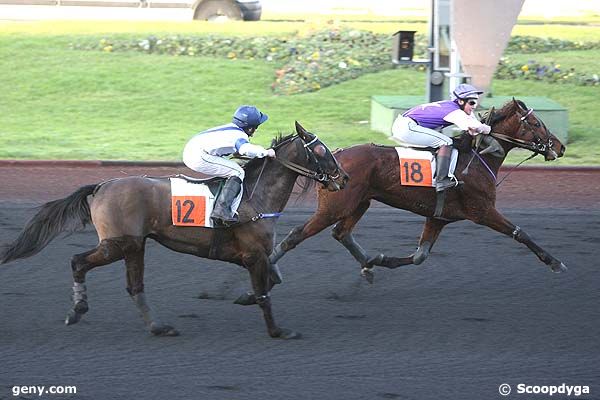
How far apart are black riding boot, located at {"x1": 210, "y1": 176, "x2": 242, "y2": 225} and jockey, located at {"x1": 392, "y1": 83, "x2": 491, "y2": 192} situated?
96.8 inches

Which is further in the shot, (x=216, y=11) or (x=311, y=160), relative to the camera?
(x=216, y=11)

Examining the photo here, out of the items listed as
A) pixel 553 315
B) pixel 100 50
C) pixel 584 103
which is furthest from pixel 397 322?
pixel 100 50

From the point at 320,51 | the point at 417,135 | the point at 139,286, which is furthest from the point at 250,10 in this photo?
the point at 139,286

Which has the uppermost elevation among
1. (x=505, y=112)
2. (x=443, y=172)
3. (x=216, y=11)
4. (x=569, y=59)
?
(x=505, y=112)

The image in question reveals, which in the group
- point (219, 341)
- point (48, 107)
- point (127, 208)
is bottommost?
point (48, 107)

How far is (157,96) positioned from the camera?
21.4 metres

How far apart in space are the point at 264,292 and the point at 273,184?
2.79 ft

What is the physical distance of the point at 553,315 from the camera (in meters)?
9.09

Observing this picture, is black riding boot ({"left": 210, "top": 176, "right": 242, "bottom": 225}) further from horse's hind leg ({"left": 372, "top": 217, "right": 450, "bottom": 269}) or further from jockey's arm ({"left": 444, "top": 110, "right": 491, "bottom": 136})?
jockey's arm ({"left": 444, "top": 110, "right": 491, "bottom": 136})

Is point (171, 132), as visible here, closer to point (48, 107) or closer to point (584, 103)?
point (48, 107)

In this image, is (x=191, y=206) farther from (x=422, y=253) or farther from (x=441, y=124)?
(x=441, y=124)

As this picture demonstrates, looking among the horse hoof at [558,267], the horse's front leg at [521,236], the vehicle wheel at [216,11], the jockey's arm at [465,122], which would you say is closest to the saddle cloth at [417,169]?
the jockey's arm at [465,122]

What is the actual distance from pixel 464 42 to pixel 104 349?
33.1 ft

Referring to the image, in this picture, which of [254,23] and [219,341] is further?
[254,23]
